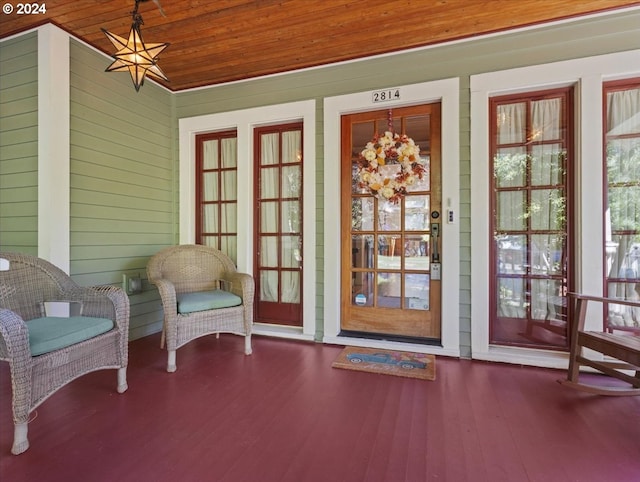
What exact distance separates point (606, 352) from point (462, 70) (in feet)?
7.69

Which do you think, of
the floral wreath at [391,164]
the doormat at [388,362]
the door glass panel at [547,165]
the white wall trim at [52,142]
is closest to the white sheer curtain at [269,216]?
the floral wreath at [391,164]

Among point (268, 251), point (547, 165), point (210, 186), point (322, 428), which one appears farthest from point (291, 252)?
point (547, 165)

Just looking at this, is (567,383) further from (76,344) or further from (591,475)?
(76,344)

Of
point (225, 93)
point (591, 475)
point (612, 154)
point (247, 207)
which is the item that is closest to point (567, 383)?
point (591, 475)

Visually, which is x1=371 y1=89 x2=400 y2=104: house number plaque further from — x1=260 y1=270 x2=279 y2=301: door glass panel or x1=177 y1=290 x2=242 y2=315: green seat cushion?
x1=177 y1=290 x2=242 y2=315: green seat cushion

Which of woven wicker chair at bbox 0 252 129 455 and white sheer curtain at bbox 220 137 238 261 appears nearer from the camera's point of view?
woven wicker chair at bbox 0 252 129 455

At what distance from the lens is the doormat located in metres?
2.42

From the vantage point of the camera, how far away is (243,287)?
2.87m

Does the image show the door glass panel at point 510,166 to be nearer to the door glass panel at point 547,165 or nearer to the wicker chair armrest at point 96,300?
the door glass panel at point 547,165

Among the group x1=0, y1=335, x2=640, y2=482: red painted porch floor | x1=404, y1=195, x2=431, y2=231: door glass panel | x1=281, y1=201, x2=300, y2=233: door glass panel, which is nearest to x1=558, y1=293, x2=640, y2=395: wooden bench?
x1=0, y1=335, x2=640, y2=482: red painted porch floor

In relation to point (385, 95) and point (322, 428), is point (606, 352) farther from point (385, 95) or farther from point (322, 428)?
point (385, 95)

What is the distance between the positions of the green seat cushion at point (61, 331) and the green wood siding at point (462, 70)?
1.81m

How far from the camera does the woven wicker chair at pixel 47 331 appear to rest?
1547mm

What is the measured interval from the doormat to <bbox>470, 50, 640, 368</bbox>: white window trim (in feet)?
1.65
